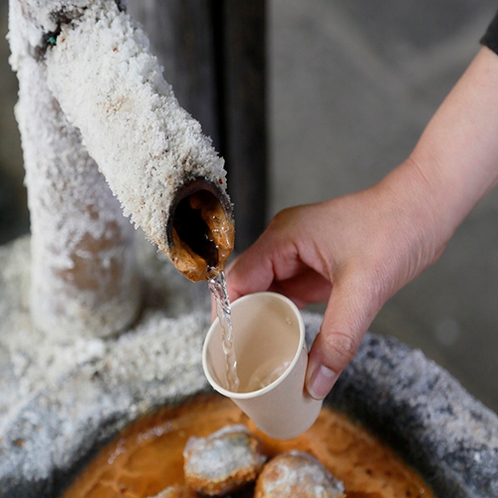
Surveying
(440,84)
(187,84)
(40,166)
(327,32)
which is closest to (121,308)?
(40,166)

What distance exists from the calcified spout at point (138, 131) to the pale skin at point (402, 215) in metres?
0.25

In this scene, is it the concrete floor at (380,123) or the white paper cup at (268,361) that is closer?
the white paper cup at (268,361)

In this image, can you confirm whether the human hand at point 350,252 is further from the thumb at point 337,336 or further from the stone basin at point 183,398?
the stone basin at point 183,398

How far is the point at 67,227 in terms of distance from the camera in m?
1.00

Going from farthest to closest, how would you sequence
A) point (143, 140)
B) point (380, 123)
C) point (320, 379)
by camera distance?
point (380, 123), point (320, 379), point (143, 140)

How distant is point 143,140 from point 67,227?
442mm

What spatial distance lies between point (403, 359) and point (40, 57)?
0.65 metres

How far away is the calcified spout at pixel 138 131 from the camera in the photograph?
585 mm

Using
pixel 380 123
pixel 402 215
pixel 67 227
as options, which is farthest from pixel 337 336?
pixel 380 123

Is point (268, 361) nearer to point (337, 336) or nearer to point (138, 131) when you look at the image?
point (337, 336)

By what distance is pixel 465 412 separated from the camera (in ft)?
2.83

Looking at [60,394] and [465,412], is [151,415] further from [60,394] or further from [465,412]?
[465,412]

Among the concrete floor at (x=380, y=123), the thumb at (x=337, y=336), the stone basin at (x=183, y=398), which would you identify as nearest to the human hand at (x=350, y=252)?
the thumb at (x=337, y=336)

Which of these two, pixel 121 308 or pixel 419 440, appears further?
pixel 121 308
